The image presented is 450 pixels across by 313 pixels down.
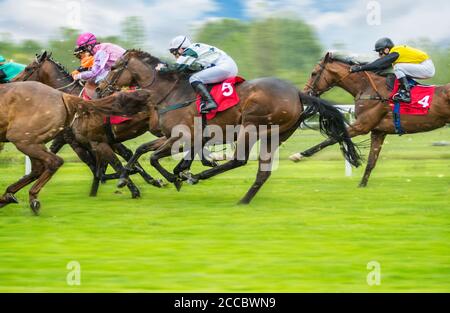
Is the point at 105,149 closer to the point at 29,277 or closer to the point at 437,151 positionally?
the point at 29,277

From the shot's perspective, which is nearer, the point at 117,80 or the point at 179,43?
the point at 179,43

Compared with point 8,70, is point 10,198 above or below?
below

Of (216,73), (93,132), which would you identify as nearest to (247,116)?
(216,73)

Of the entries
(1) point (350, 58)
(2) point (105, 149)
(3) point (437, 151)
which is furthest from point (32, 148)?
(3) point (437, 151)

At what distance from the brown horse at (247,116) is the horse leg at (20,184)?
47.1 inches

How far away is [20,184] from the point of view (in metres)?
8.59

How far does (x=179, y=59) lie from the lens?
9.71 metres

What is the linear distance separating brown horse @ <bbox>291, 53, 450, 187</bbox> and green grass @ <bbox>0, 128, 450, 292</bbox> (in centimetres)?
77

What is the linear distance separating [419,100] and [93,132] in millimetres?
Result: 4320

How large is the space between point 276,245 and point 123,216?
86.6 inches

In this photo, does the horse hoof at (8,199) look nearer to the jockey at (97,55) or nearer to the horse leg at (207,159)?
the jockey at (97,55)

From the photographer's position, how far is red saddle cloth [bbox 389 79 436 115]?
11227 mm

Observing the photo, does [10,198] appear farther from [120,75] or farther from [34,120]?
[120,75]

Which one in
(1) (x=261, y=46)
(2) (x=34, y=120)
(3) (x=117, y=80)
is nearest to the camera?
(2) (x=34, y=120)
